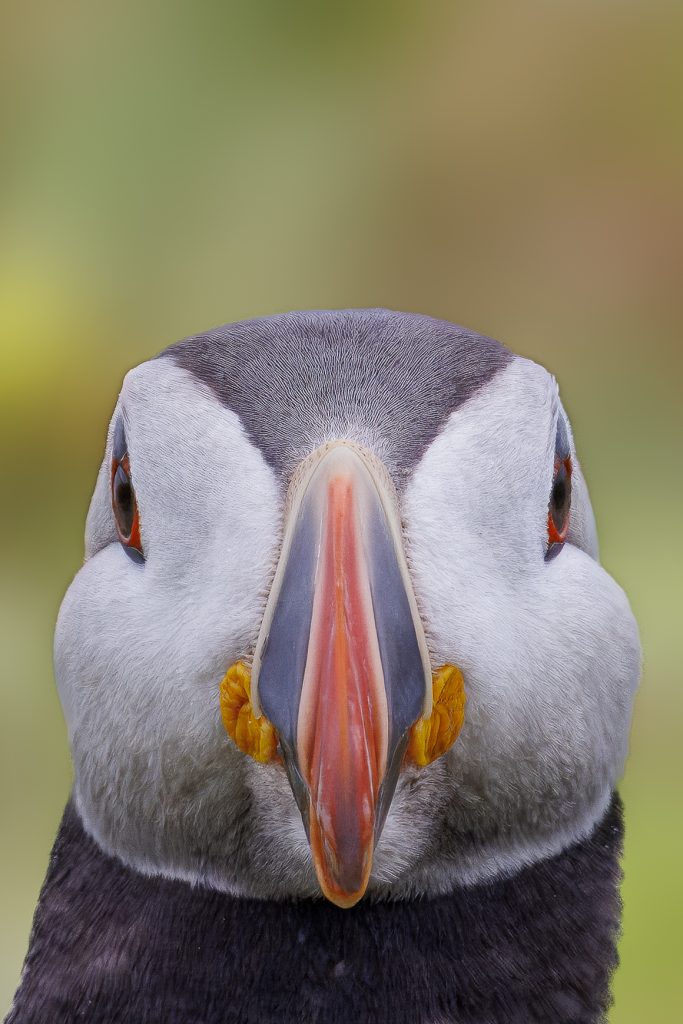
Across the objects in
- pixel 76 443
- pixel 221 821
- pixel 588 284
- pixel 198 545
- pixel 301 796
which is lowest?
pixel 76 443

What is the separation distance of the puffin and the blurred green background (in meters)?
3.68

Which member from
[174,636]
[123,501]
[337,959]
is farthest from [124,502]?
[337,959]

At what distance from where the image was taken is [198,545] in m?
1.88

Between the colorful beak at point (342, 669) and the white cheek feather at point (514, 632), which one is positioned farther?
the white cheek feather at point (514, 632)

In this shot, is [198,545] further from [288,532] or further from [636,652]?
[636,652]

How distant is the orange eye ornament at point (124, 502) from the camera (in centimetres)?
207

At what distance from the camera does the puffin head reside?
1.63m

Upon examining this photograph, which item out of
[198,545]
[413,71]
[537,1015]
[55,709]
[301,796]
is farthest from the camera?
[413,71]

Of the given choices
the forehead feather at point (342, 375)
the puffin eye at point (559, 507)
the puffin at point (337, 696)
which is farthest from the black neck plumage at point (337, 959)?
the forehead feather at point (342, 375)

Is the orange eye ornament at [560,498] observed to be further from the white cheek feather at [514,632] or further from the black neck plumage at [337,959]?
the black neck plumage at [337,959]

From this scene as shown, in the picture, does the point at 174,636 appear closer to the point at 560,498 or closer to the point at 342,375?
the point at 342,375

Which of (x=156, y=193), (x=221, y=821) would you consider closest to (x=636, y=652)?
(x=221, y=821)

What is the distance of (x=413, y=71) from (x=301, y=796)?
6079mm

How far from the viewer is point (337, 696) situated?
1.58 meters
